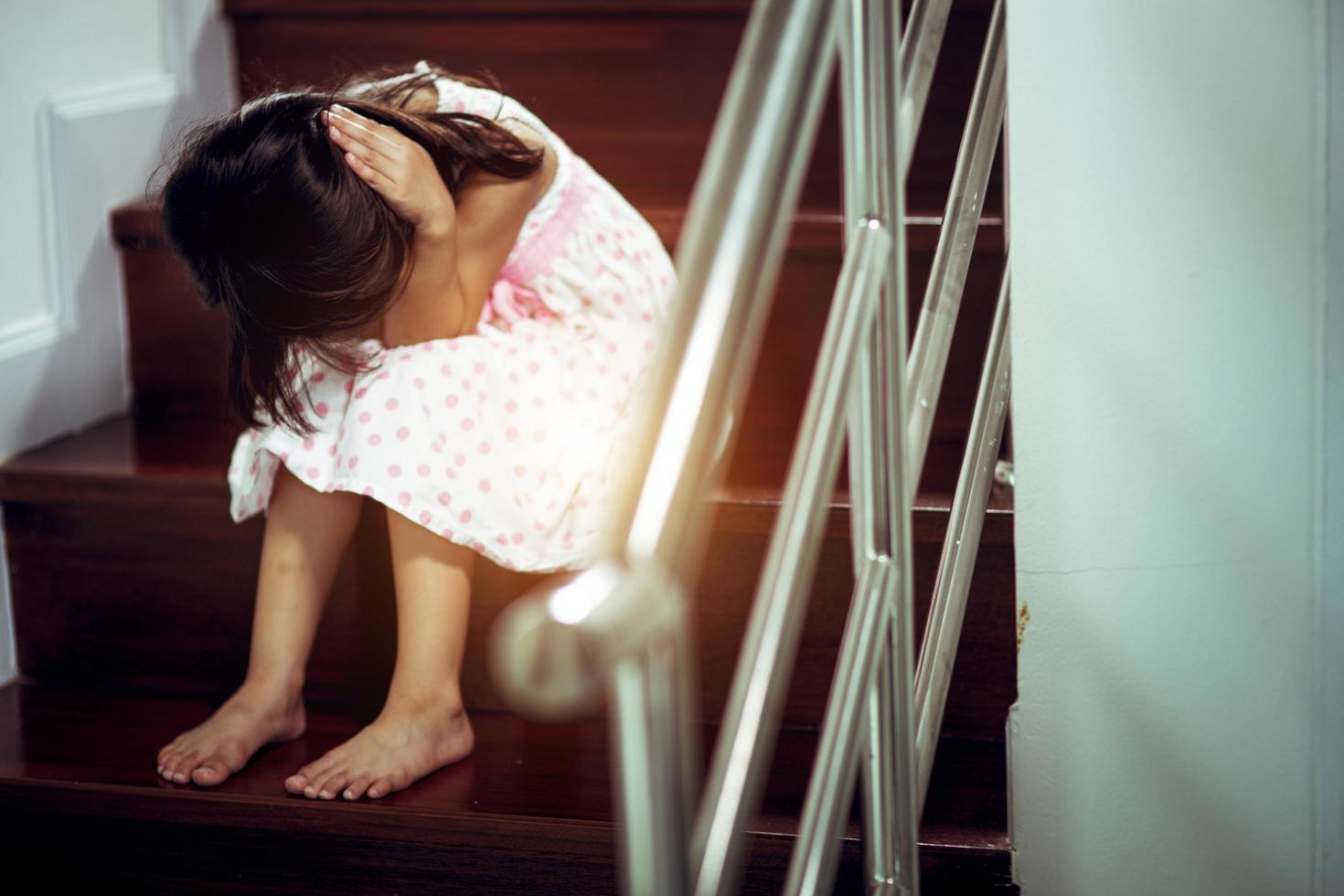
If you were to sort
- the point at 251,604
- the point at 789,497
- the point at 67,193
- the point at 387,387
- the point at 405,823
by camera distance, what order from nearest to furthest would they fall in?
1. the point at 789,497
2. the point at 405,823
3. the point at 387,387
4. the point at 251,604
5. the point at 67,193

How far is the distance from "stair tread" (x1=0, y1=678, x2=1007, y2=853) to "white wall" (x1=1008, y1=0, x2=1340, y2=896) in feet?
0.41

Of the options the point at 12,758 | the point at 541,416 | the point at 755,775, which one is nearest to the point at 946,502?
the point at 541,416

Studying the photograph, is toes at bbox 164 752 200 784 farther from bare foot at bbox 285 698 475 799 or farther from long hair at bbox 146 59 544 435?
long hair at bbox 146 59 544 435

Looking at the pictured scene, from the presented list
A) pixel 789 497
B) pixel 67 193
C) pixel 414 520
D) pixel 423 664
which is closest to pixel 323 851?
pixel 423 664

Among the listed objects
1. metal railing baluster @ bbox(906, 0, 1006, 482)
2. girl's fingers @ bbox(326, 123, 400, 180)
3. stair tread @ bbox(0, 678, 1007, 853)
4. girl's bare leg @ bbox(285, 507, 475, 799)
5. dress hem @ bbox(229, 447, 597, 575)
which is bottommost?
stair tread @ bbox(0, 678, 1007, 853)

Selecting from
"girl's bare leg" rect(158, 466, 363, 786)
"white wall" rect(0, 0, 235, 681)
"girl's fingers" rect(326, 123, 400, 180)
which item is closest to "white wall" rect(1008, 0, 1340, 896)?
"girl's fingers" rect(326, 123, 400, 180)

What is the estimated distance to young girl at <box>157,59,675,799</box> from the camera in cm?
112

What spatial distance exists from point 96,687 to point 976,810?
861 millimetres

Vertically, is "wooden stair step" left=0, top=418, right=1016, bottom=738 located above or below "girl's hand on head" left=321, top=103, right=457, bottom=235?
below

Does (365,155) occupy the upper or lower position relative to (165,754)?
upper

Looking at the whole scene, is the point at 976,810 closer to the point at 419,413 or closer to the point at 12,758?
the point at 419,413

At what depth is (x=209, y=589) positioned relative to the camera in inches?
52.5

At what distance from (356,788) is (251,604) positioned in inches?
12.1

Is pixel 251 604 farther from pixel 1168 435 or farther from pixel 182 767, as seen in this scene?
pixel 1168 435
